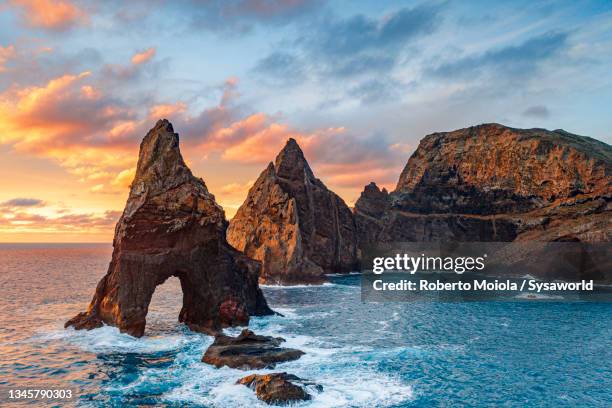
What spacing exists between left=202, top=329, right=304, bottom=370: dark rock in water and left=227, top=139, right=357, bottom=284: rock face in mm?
63514

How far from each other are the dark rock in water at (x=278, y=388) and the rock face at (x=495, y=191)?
104 m

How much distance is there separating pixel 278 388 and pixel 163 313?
37.2m

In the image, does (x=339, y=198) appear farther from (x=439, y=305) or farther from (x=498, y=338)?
(x=498, y=338)

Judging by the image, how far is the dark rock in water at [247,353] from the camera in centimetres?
Result: 3566

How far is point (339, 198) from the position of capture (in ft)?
471

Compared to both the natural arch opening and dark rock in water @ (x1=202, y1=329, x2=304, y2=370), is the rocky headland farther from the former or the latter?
dark rock in water @ (x1=202, y1=329, x2=304, y2=370)

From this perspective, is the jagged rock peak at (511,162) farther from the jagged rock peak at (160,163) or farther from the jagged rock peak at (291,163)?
the jagged rock peak at (160,163)

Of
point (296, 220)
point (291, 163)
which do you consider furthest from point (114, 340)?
point (291, 163)

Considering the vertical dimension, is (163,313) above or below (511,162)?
below

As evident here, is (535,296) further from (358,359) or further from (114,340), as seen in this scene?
(114,340)

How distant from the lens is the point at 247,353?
37.0 metres

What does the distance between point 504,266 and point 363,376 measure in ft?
353

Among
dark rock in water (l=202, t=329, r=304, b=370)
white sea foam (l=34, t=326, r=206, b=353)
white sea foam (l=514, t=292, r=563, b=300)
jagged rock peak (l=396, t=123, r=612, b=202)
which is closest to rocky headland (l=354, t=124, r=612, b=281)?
jagged rock peak (l=396, t=123, r=612, b=202)

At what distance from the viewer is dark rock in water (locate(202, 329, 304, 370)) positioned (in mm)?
35656
